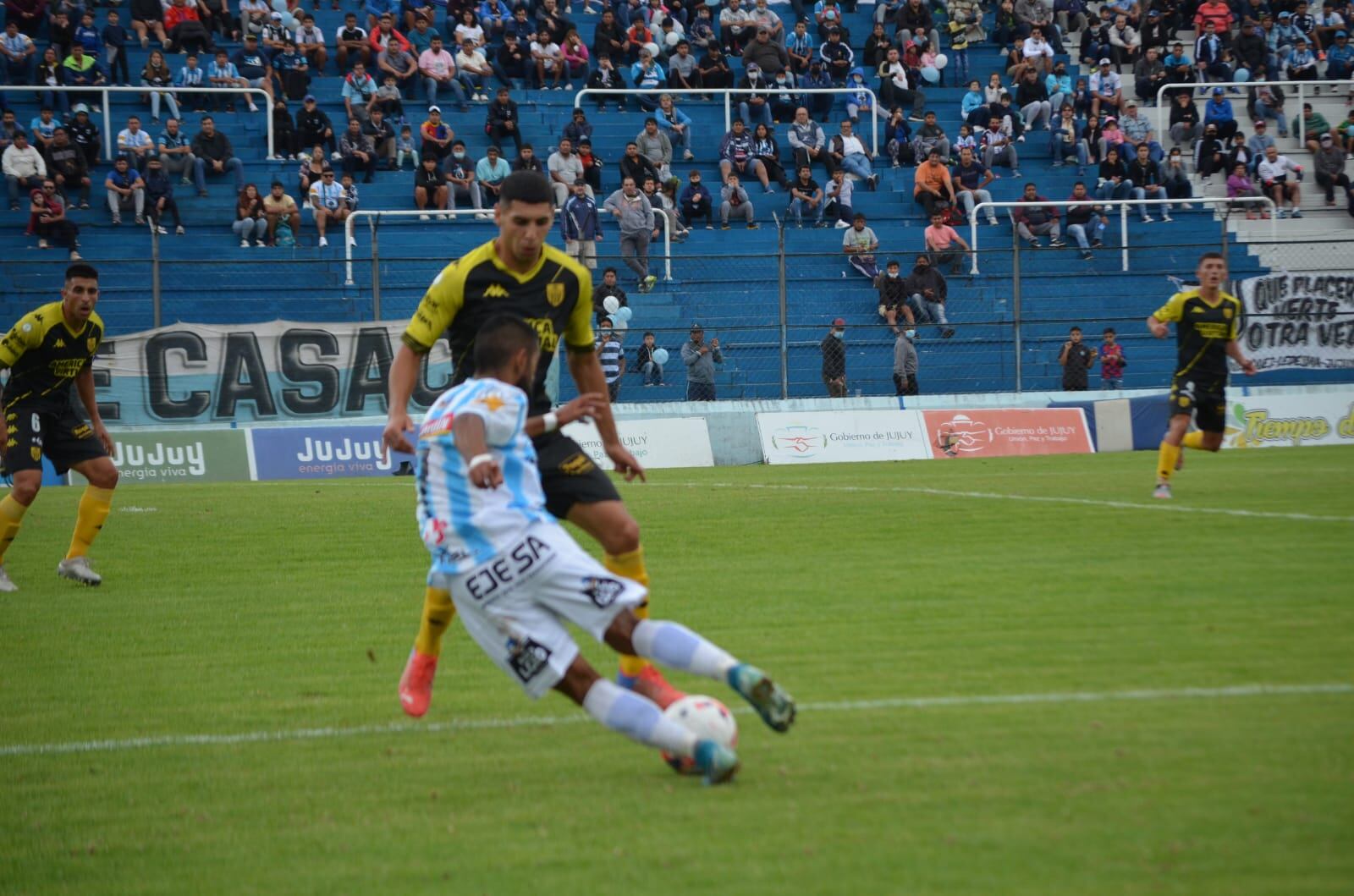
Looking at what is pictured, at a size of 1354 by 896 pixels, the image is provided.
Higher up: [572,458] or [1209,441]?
[572,458]

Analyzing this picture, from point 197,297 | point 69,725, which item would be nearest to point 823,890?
point 69,725

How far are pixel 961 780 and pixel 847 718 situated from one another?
3.58 ft

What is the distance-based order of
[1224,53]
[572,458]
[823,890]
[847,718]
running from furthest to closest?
1. [1224,53]
2. [572,458]
3. [847,718]
4. [823,890]

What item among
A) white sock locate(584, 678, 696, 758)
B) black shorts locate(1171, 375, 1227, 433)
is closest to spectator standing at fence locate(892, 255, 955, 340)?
black shorts locate(1171, 375, 1227, 433)

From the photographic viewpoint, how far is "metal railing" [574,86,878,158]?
31547 mm

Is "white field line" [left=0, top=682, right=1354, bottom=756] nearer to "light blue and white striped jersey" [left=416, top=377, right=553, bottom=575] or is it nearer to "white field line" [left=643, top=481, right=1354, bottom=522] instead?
"light blue and white striped jersey" [left=416, top=377, right=553, bottom=575]

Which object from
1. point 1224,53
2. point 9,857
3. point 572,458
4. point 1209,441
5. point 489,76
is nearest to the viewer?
point 9,857

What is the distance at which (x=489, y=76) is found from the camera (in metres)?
32.8

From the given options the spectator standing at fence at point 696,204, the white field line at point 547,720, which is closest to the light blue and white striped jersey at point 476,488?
the white field line at point 547,720

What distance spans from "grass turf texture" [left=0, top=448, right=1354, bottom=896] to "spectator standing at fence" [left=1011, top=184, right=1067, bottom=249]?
17594 mm

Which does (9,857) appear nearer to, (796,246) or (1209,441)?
(1209,441)

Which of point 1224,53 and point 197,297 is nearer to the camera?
point 197,297

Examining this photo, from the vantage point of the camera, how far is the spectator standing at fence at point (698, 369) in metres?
24.6

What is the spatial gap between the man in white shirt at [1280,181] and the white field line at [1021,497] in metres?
19.0
